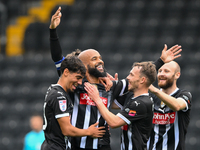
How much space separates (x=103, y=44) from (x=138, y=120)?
5.79 meters

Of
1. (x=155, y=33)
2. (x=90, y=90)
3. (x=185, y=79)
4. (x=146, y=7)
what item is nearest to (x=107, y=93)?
(x=90, y=90)

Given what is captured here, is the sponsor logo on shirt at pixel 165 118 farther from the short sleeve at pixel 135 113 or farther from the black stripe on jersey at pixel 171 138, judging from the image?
the short sleeve at pixel 135 113

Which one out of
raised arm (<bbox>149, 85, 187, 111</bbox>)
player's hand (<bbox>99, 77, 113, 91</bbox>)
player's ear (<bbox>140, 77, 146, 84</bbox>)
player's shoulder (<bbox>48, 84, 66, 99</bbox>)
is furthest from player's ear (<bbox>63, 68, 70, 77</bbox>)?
raised arm (<bbox>149, 85, 187, 111</bbox>)

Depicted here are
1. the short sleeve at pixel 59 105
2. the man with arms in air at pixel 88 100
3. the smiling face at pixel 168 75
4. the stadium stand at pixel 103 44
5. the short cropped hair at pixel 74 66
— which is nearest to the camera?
the short sleeve at pixel 59 105

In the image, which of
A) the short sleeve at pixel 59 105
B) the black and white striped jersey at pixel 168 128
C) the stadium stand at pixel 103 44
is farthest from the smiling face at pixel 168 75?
the stadium stand at pixel 103 44

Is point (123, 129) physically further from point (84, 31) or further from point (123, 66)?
point (84, 31)

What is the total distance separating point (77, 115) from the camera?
3.68 metres

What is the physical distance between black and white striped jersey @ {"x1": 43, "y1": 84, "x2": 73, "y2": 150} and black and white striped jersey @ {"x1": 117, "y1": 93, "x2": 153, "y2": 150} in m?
0.68

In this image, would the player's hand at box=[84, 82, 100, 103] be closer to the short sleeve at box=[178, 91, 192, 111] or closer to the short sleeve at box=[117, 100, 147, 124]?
the short sleeve at box=[117, 100, 147, 124]

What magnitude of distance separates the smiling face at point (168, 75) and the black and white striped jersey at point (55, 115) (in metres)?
1.44

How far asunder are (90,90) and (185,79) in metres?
5.31

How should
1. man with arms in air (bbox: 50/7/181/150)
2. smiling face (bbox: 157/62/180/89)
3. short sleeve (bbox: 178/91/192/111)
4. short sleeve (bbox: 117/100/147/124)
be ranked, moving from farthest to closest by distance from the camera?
smiling face (bbox: 157/62/180/89) → short sleeve (bbox: 178/91/192/111) → man with arms in air (bbox: 50/7/181/150) → short sleeve (bbox: 117/100/147/124)

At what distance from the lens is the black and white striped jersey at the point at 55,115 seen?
330 cm

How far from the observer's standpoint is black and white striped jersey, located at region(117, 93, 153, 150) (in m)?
3.56
